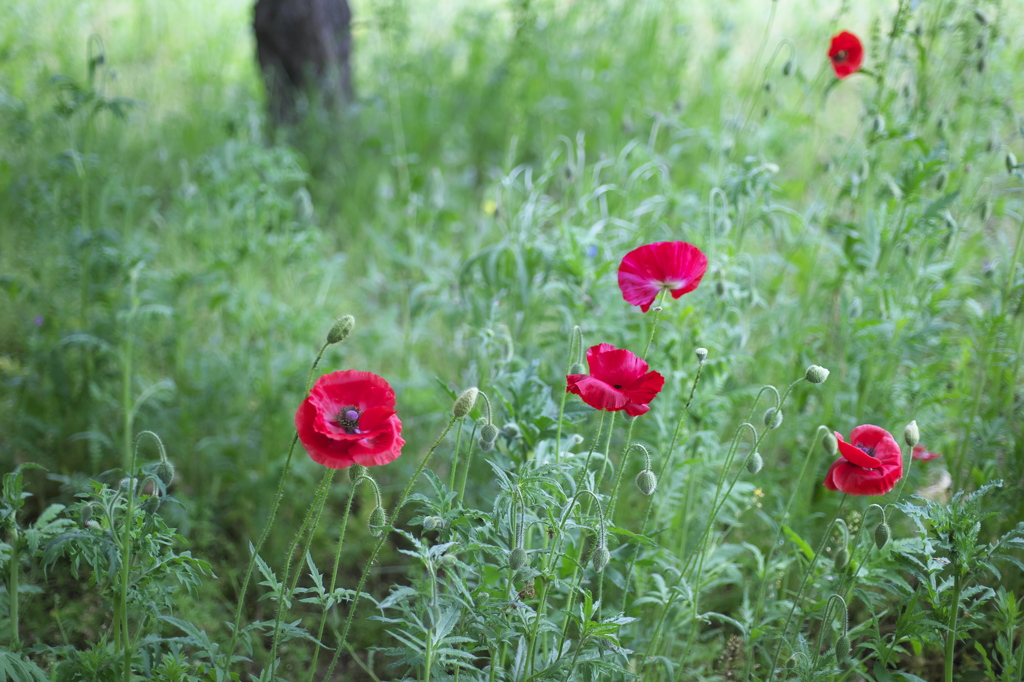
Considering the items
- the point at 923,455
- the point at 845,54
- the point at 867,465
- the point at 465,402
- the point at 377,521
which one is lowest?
the point at 923,455

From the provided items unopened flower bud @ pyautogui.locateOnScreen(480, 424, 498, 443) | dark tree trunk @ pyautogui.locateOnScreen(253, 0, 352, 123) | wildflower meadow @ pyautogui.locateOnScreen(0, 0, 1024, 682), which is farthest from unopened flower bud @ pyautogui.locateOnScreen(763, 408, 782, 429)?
dark tree trunk @ pyautogui.locateOnScreen(253, 0, 352, 123)

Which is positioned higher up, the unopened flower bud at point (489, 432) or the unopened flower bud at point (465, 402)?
the unopened flower bud at point (465, 402)

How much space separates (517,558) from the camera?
128cm

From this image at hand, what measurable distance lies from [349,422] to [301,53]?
375 cm

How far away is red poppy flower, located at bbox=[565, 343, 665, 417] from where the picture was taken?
130 cm

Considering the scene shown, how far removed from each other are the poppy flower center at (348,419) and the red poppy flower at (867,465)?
905mm

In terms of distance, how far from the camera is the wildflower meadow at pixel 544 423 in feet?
4.53

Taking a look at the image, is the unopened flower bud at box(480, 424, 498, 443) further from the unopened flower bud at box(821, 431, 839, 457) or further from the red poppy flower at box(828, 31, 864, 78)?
the red poppy flower at box(828, 31, 864, 78)

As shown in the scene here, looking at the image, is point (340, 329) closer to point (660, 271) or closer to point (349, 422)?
point (349, 422)

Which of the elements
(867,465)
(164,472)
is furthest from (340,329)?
(867,465)

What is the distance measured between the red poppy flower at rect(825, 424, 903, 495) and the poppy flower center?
0.91 metres

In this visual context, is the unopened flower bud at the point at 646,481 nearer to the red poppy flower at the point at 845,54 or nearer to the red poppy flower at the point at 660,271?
the red poppy flower at the point at 660,271

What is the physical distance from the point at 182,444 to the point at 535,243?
4.36 feet

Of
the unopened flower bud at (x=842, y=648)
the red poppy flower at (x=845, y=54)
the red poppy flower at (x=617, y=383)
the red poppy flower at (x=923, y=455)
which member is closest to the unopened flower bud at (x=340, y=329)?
the red poppy flower at (x=617, y=383)
